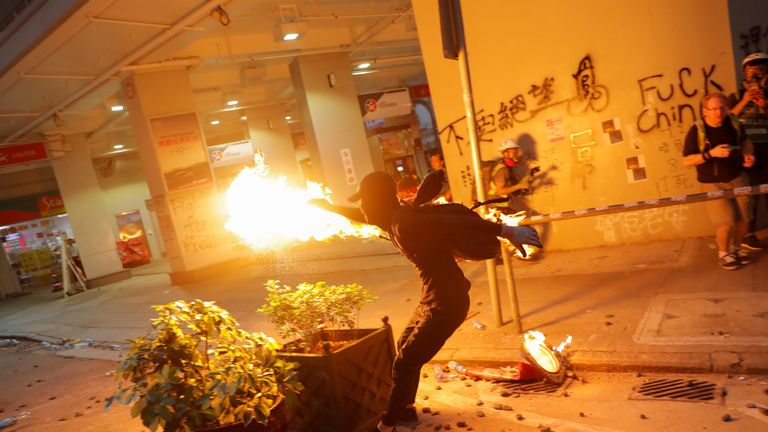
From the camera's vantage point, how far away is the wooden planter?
4109 mm

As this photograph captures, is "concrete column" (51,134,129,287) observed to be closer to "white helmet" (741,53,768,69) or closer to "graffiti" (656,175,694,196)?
"graffiti" (656,175,694,196)

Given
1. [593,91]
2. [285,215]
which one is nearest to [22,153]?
[285,215]

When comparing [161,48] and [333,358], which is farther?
[161,48]

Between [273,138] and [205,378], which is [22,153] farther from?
[205,378]

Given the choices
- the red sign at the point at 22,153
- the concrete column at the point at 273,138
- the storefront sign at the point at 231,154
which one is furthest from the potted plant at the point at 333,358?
the red sign at the point at 22,153

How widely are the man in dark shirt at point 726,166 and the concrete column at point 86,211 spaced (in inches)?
803

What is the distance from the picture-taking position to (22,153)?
18.7 meters

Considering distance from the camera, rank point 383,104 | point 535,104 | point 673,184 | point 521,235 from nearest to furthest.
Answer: point 521,235, point 673,184, point 535,104, point 383,104

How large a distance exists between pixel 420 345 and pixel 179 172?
12.0 metres

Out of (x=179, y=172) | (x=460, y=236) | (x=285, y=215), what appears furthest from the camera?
(x=179, y=172)

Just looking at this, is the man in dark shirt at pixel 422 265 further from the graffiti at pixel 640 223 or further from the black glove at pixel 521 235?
the graffiti at pixel 640 223

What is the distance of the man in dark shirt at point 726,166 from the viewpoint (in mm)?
5961

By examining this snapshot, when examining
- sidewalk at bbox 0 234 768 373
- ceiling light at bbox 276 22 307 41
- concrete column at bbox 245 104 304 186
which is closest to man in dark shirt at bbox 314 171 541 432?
sidewalk at bbox 0 234 768 373

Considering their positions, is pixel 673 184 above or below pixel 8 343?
above
